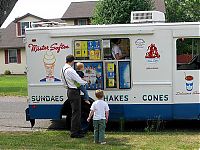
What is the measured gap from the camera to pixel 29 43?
10.7 meters

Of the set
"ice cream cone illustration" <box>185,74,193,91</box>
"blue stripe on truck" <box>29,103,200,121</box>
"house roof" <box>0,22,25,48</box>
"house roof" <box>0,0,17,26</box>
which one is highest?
"house roof" <box>0,22,25,48</box>

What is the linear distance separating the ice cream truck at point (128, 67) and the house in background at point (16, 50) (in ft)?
99.9

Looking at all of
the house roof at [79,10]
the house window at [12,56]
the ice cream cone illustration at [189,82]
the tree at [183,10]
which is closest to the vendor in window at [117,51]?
the ice cream cone illustration at [189,82]

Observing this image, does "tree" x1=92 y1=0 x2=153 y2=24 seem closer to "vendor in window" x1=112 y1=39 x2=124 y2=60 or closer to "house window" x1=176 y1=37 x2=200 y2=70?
"vendor in window" x1=112 y1=39 x2=124 y2=60

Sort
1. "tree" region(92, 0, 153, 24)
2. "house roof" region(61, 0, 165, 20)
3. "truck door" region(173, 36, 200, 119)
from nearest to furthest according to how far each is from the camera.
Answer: "truck door" region(173, 36, 200, 119), "tree" region(92, 0, 153, 24), "house roof" region(61, 0, 165, 20)

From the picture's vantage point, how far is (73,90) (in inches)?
377

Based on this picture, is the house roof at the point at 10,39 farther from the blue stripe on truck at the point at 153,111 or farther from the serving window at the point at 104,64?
the blue stripe on truck at the point at 153,111

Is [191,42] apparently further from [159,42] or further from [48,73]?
[48,73]

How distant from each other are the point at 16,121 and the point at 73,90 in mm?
3882

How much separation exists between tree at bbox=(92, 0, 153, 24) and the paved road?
1314 cm

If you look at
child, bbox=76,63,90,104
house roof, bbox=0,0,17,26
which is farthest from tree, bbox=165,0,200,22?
house roof, bbox=0,0,17,26

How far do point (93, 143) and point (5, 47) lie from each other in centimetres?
Answer: 3421

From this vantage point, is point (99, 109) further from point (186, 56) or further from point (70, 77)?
point (186, 56)

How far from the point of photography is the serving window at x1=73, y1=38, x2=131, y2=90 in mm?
10336
